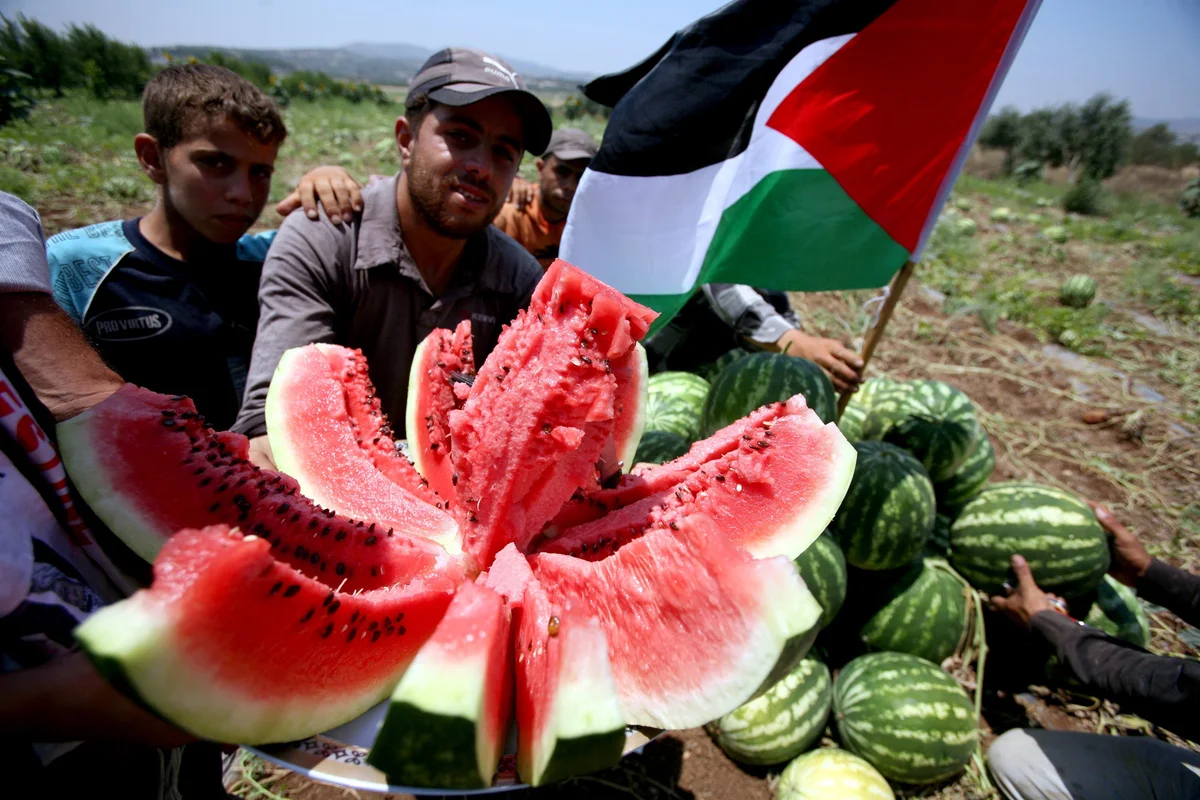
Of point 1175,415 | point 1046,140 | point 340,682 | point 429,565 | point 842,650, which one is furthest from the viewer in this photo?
point 1046,140

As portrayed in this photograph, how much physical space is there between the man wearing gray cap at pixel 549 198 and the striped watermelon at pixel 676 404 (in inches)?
86.5

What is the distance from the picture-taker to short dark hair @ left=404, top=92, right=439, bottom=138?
2.42 metres

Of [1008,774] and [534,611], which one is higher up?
[534,611]

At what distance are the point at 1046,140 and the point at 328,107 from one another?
42.6 m

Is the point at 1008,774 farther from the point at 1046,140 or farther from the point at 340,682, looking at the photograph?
the point at 1046,140

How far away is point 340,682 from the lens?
3.75ft

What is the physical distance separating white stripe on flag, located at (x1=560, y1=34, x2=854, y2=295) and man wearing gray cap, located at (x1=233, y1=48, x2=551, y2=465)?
1.44 ft

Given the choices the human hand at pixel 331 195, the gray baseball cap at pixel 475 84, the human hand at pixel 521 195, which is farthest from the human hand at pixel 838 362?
the human hand at pixel 521 195

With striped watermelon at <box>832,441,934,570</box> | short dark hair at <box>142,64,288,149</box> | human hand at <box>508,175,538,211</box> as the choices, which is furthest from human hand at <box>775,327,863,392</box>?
human hand at <box>508,175,538,211</box>

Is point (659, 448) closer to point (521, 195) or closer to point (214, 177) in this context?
point (214, 177)

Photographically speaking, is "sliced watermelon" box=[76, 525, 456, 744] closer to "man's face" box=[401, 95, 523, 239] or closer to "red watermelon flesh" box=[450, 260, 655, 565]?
"red watermelon flesh" box=[450, 260, 655, 565]

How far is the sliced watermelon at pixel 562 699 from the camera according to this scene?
919 millimetres

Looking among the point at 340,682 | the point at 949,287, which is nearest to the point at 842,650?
the point at 340,682

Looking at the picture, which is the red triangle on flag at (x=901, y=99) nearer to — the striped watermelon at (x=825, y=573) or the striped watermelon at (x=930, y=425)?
the striped watermelon at (x=930, y=425)
